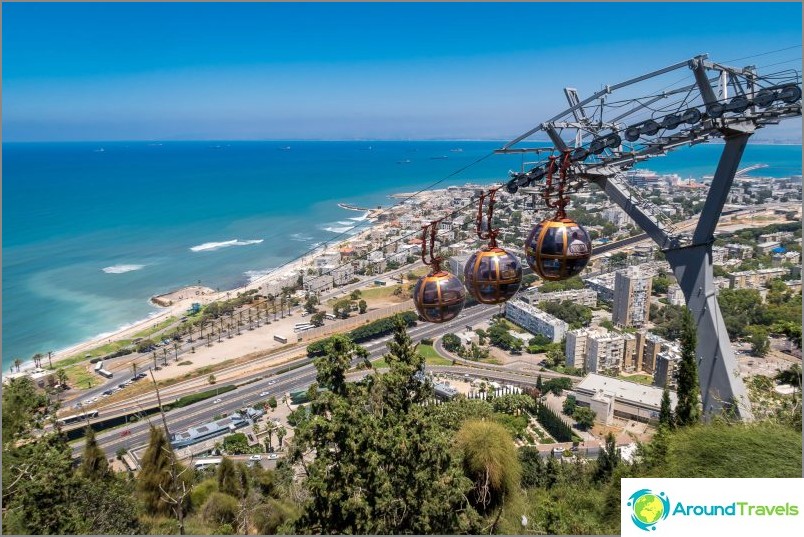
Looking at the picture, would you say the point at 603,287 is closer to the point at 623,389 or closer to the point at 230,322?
the point at 623,389

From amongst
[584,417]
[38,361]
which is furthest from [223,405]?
[584,417]

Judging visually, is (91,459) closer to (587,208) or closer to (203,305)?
(203,305)

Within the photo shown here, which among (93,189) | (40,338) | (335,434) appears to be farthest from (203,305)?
(93,189)

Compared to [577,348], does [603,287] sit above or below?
below

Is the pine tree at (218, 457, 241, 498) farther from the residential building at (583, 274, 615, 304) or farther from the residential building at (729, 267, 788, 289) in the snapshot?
the residential building at (729, 267, 788, 289)

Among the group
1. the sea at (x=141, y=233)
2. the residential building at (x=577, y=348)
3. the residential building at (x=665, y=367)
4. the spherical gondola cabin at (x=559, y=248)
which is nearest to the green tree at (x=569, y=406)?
the residential building at (x=665, y=367)

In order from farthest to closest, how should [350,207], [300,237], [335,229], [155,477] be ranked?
[350,207]
[335,229]
[300,237]
[155,477]
